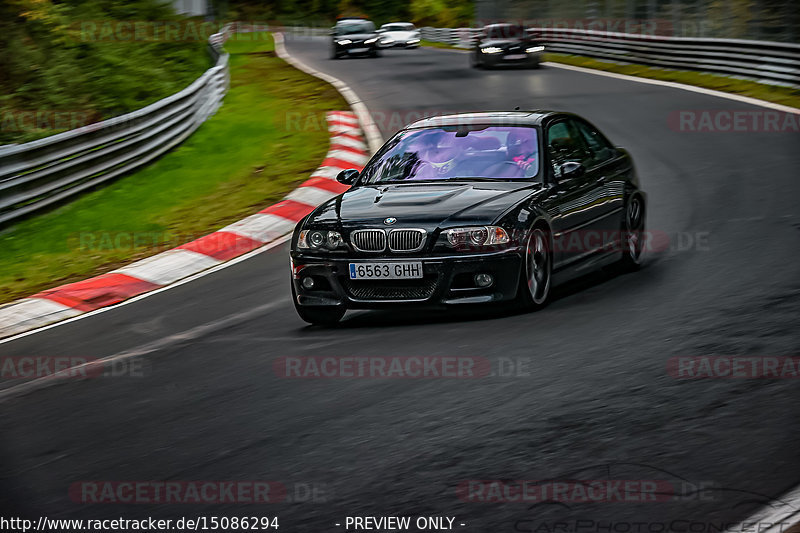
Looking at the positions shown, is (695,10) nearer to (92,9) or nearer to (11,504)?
(92,9)

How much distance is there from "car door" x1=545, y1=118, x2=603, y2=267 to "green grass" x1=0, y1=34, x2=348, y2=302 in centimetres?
496

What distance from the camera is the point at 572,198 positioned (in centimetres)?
860

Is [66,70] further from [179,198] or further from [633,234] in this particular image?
[633,234]

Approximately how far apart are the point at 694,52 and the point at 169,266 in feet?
62.5

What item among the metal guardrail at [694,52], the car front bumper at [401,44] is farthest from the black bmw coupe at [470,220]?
the car front bumper at [401,44]

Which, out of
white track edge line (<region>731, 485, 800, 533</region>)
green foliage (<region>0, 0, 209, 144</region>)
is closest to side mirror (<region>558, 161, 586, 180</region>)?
white track edge line (<region>731, 485, 800, 533</region>)

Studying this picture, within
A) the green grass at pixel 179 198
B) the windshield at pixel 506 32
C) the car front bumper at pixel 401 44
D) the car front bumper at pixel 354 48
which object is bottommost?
the car front bumper at pixel 401 44

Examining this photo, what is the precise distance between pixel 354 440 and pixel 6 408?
240cm

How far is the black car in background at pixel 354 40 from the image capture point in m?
40.6

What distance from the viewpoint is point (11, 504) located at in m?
4.80

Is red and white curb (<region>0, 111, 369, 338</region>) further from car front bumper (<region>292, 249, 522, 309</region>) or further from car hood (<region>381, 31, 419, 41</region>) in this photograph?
car hood (<region>381, 31, 419, 41</region>)

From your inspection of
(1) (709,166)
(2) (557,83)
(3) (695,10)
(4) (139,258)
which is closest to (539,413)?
(4) (139,258)

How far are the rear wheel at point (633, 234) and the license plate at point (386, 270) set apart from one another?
2372mm

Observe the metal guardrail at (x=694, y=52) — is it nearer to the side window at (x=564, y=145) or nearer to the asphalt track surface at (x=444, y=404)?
the asphalt track surface at (x=444, y=404)
